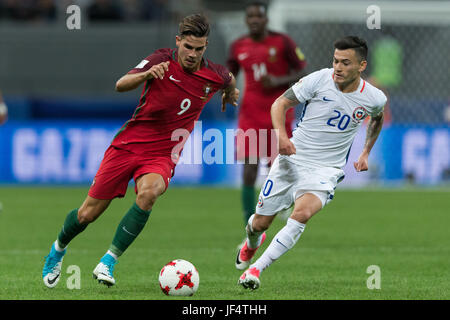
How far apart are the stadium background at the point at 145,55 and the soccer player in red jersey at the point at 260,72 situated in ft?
20.5

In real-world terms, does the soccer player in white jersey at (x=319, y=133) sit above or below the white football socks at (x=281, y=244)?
above

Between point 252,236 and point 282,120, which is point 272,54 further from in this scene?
point 282,120

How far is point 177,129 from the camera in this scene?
6781mm

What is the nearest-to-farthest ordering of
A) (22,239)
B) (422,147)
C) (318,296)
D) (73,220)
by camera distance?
(318,296)
(73,220)
(22,239)
(422,147)

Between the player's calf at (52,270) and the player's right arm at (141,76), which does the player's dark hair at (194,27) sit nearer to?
the player's right arm at (141,76)

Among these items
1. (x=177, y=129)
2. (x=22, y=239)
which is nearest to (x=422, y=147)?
(x=22, y=239)

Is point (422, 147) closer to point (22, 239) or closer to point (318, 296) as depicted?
point (22, 239)

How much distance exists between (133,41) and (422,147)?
6974 millimetres

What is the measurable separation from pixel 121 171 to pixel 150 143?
0.30m

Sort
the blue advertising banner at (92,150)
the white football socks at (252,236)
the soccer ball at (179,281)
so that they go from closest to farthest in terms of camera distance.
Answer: the soccer ball at (179,281) < the white football socks at (252,236) < the blue advertising banner at (92,150)

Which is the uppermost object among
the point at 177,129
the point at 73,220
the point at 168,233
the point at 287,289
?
the point at 177,129

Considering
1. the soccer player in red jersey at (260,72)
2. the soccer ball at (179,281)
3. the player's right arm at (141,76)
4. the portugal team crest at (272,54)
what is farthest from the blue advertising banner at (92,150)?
the soccer ball at (179,281)

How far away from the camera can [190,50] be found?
653cm

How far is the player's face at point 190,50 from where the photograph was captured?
6480 mm
